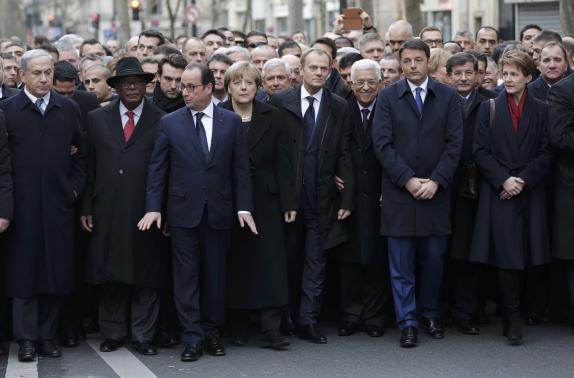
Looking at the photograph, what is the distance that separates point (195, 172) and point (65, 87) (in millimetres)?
1793

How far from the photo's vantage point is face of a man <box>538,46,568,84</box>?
1163 cm

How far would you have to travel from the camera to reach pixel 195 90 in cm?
1038

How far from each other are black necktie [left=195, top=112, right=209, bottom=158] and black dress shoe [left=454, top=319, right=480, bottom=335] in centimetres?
Result: 262

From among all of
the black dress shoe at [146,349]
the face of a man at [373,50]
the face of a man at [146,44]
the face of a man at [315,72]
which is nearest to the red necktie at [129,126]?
the face of a man at [315,72]

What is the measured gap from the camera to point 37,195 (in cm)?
1035

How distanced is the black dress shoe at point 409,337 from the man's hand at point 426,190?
3.44ft

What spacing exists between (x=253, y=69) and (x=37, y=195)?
1.97m

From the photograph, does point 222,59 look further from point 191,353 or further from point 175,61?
point 191,353

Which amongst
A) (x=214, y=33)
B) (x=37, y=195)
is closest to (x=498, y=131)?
(x=37, y=195)

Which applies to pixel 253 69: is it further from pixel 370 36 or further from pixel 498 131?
pixel 370 36

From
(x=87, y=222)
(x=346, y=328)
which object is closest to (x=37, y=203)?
(x=87, y=222)

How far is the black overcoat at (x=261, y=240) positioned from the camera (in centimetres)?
1077

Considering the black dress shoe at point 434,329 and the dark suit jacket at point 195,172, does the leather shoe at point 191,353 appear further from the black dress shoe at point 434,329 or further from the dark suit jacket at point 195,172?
the black dress shoe at point 434,329

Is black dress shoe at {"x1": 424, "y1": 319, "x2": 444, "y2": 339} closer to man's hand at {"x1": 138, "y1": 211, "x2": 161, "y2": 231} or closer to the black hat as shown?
man's hand at {"x1": 138, "y1": 211, "x2": 161, "y2": 231}
